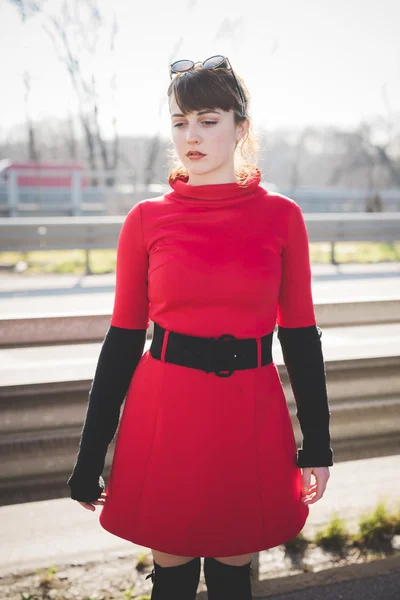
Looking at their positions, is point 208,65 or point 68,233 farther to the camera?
point 68,233

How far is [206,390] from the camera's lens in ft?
5.92

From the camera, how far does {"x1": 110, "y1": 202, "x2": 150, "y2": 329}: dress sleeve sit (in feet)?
6.15

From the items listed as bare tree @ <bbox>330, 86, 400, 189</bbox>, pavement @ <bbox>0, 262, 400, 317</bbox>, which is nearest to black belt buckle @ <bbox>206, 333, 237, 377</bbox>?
pavement @ <bbox>0, 262, 400, 317</bbox>

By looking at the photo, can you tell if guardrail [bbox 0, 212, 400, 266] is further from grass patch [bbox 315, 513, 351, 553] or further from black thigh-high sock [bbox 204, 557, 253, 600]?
black thigh-high sock [bbox 204, 557, 253, 600]

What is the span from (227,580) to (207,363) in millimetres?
694

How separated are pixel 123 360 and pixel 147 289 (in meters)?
0.22

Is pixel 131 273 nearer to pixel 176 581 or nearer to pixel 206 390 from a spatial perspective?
pixel 206 390

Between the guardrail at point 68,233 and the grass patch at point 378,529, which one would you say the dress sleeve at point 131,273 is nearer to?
the grass patch at point 378,529

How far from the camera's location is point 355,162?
4734 cm

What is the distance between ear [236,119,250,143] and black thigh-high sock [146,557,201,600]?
4.17 feet

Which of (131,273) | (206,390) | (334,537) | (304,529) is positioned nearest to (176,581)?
(206,390)

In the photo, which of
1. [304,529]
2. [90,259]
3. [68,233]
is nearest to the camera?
[304,529]

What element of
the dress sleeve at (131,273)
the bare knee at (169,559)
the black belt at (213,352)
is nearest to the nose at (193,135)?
the dress sleeve at (131,273)

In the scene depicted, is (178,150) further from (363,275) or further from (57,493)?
(363,275)
